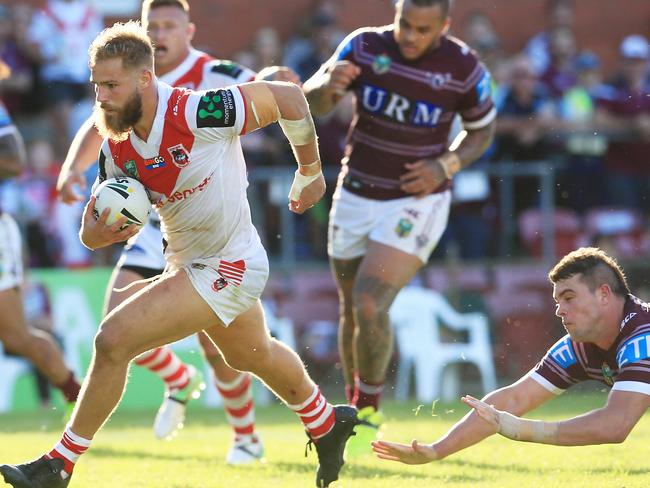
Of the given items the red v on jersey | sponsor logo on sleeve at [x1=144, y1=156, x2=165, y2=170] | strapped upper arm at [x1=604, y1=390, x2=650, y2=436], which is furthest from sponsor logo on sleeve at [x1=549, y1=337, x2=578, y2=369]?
sponsor logo on sleeve at [x1=144, y1=156, x2=165, y2=170]

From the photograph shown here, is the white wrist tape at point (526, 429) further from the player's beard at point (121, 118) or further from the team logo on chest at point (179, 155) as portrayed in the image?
the player's beard at point (121, 118)

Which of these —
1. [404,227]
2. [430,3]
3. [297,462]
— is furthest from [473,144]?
[297,462]

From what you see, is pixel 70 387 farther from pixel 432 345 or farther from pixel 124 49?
pixel 432 345

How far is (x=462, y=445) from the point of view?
20.6 ft

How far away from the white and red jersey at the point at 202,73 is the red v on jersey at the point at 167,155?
219 cm

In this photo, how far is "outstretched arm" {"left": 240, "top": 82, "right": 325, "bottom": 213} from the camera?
250 inches

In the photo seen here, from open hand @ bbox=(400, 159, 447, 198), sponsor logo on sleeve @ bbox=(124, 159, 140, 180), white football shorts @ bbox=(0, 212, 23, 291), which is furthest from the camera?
white football shorts @ bbox=(0, 212, 23, 291)

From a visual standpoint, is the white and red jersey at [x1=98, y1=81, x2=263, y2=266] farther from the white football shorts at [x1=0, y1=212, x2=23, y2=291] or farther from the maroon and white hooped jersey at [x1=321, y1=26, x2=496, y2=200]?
the white football shorts at [x1=0, y1=212, x2=23, y2=291]

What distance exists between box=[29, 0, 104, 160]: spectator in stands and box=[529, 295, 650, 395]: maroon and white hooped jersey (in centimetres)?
925

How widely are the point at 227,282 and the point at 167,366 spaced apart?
283cm

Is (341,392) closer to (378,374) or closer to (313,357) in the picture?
(313,357)

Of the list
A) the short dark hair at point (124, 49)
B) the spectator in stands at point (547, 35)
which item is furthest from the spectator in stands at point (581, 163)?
the short dark hair at point (124, 49)

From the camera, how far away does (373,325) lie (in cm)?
852

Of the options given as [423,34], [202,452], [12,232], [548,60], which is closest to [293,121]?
[423,34]
